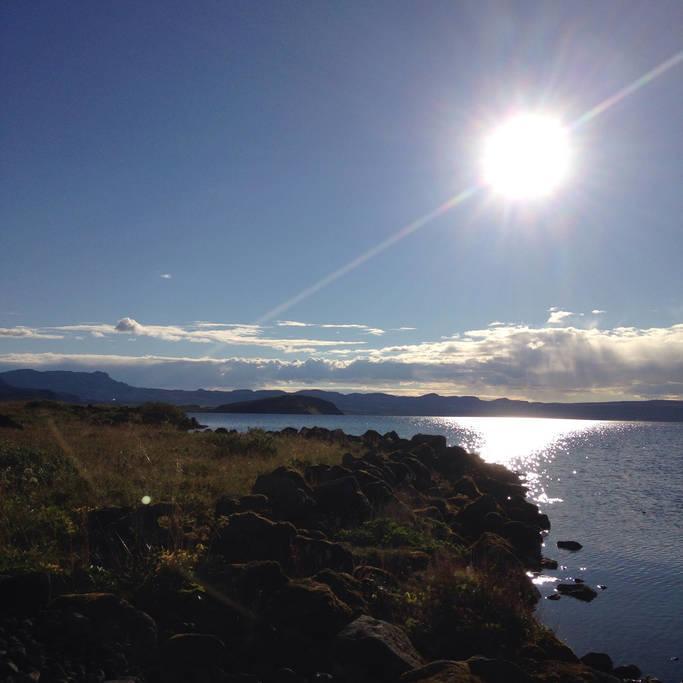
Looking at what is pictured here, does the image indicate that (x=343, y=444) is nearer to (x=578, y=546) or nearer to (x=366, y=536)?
(x=578, y=546)

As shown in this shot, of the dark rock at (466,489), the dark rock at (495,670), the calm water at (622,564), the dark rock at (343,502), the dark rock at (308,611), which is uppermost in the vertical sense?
the dark rock at (343,502)


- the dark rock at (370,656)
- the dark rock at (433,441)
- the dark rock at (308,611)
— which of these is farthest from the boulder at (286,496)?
the dark rock at (433,441)

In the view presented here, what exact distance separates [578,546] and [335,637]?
758 inches

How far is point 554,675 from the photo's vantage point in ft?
33.2

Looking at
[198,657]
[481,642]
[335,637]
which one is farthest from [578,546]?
[198,657]

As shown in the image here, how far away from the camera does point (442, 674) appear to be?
339 inches

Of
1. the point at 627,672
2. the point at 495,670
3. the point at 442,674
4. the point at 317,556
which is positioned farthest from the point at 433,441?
the point at 442,674

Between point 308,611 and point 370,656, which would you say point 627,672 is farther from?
point 308,611

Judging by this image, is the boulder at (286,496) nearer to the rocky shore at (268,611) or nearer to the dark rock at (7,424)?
the rocky shore at (268,611)

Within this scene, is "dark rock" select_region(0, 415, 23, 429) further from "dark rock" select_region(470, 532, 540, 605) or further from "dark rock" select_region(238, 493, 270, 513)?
"dark rock" select_region(470, 532, 540, 605)

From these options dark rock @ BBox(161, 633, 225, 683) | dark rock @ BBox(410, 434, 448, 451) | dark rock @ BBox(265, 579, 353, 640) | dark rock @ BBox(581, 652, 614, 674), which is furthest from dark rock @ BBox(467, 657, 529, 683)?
dark rock @ BBox(410, 434, 448, 451)

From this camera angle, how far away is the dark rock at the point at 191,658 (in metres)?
8.54

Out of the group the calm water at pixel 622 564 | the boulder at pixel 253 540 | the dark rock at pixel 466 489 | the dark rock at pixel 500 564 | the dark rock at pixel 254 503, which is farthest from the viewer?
the dark rock at pixel 466 489

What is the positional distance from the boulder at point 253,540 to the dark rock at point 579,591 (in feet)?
33.1
